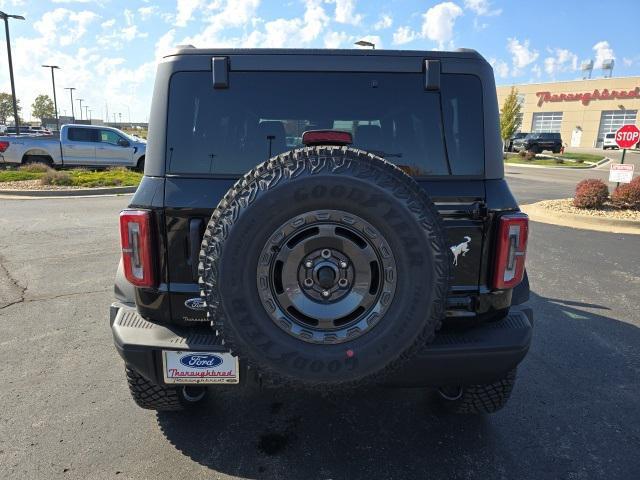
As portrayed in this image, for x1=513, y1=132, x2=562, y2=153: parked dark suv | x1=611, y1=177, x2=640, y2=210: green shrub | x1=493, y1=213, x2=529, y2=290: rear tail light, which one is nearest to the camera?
x1=493, y1=213, x2=529, y2=290: rear tail light

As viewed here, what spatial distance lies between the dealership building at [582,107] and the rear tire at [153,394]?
6435cm

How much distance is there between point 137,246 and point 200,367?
0.65 meters

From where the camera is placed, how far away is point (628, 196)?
10125mm

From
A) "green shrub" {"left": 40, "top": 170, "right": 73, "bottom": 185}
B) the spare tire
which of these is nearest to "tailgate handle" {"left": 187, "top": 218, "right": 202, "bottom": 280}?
the spare tire

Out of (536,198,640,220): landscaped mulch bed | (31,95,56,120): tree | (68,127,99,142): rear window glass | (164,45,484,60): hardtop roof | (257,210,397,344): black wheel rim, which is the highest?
(31,95,56,120): tree

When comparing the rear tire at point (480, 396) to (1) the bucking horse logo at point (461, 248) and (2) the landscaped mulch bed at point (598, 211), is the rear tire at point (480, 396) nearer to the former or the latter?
(1) the bucking horse logo at point (461, 248)

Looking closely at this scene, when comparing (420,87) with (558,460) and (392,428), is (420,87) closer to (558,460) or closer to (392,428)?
(392,428)

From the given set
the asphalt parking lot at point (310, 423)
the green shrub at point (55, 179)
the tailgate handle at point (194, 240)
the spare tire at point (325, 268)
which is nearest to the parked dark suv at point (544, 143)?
the green shrub at point (55, 179)

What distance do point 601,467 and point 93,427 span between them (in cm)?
282

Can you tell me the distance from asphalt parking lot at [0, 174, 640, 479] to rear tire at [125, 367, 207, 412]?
0.14 m

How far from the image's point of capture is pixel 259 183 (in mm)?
1883

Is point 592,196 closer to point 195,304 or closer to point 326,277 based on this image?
point 326,277

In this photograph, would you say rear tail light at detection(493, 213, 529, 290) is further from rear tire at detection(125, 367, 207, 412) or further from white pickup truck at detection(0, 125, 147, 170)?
white pickup truck at detection(0, 125, 147, 170)

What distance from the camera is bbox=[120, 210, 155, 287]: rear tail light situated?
2168mm
